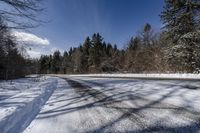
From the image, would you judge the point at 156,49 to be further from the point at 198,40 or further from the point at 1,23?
the point at 1,23

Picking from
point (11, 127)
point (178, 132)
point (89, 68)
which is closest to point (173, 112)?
point (178, 132)

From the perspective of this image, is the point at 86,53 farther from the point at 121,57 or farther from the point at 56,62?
the point at 56,62

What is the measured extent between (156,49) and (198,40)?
16.4 metres

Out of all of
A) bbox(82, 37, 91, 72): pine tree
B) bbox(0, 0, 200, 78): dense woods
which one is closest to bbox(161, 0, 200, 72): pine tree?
bbox(0, 0, 200, 78): dense woods

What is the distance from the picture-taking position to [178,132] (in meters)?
3.16

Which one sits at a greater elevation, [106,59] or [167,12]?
[167,12]

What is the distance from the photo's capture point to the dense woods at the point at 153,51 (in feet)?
68.3

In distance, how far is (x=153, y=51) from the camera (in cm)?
3834

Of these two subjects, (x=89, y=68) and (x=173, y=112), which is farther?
(x=89, y=68)

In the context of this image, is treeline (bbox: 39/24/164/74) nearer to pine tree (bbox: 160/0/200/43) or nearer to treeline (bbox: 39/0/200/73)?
treeline (bbox: 39/0/200/73)

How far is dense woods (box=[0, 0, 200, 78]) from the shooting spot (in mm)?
20823

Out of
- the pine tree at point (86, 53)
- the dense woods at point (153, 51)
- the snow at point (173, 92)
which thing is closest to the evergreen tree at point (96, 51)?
the dense woods at point (153, 51)

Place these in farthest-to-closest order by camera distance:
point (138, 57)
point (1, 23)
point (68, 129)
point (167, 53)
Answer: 1. point (138, 57)
2. point (167, 53)
3. point (1, 23)
4. point (68, 129)

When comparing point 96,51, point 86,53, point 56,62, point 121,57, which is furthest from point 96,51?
A: point 56,62
